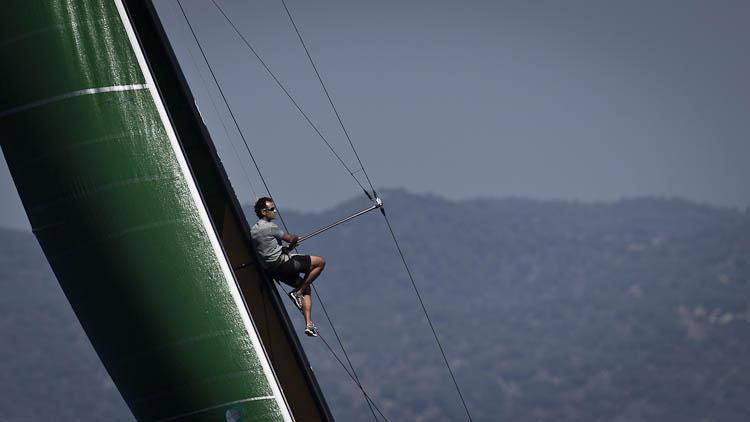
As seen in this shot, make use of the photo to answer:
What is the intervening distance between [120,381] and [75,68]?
7.94 ft

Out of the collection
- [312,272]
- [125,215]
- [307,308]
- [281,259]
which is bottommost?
[307,308]

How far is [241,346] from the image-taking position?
43.7ft

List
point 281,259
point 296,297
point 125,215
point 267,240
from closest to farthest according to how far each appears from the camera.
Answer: point 125,215 → point 267,240 → point 281,259 → point 296,297

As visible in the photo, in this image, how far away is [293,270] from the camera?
14.1 meters

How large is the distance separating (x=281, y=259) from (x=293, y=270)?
151 millimetres

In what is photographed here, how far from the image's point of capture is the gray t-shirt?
1391 centimetres

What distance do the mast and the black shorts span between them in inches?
24.9

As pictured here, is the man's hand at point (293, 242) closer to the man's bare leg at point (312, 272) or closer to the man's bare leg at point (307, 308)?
the man's bare leg at point (312, 272)

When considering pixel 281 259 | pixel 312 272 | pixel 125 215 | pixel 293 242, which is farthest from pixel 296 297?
pixel 125 215

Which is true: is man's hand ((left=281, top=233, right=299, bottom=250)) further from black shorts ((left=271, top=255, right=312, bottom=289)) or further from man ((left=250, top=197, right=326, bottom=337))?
black shorts ((left=271, top=255, right=312, bottom=289))

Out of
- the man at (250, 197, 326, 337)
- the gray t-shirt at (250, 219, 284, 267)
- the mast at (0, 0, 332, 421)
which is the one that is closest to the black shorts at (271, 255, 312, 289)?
the man at (250, 197, 326, 337)

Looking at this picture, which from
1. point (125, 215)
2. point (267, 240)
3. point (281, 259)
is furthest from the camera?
point (281, 259)

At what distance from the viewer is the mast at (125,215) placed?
1309cm

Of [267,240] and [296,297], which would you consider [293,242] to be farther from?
[296,297]
